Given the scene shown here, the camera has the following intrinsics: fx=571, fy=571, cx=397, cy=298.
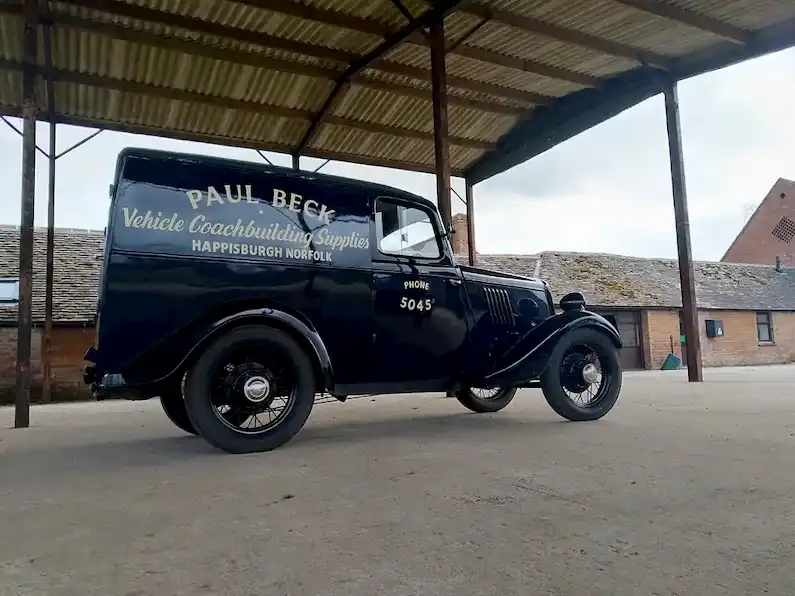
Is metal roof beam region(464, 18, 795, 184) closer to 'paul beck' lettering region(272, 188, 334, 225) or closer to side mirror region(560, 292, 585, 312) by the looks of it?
side mirror region(560, 292, 585, 312)

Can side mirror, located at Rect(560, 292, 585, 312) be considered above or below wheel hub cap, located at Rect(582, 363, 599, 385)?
above

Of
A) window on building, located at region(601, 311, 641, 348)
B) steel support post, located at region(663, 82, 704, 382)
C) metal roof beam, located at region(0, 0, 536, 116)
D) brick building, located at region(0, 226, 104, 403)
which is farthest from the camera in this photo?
window on building, located at region(601, 311, 641, 348)

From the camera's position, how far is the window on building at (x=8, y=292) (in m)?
15.0

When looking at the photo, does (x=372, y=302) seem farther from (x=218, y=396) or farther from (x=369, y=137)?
(x=369, y=137)

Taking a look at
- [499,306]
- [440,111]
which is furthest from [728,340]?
[499,306]

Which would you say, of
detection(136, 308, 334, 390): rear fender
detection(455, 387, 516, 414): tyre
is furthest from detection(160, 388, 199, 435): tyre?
detection(455, 387, 516, 414): tyre

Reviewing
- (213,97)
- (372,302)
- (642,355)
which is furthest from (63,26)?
(642,355)

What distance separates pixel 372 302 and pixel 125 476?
221 cm

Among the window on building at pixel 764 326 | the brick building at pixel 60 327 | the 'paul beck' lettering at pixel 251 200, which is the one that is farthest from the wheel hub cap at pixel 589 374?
the window on building at pixel 764 326

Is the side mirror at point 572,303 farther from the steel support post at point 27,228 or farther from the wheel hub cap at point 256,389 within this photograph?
the steel support post at point 27,228

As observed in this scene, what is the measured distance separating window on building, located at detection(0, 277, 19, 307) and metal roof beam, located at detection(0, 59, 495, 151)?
768 centimetres

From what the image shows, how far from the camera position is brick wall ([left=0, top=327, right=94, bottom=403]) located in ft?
46.9

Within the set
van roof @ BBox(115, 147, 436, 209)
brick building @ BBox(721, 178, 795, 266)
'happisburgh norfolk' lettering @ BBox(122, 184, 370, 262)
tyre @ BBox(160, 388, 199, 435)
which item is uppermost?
brick building @ BBox(721, 178, 795, 266)

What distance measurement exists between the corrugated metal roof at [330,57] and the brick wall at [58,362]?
6.43 m
